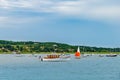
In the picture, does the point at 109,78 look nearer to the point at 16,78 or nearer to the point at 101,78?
the point at 101,78

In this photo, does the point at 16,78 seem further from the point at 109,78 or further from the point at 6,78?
the point at 109,78

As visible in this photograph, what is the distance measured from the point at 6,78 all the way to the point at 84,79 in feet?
63.1

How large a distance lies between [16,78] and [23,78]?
173 centimetres

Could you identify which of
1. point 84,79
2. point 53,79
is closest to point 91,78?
point 84,79

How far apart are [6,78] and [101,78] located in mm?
23420

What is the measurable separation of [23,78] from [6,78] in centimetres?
429

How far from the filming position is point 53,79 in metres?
99.6

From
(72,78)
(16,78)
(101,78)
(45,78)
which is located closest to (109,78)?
(101,78)

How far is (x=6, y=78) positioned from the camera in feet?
334

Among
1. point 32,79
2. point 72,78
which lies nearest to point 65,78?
point 72,78

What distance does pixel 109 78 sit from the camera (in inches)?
4028

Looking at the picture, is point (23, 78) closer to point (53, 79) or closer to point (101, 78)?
point (53, 79)

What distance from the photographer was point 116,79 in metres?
98.9

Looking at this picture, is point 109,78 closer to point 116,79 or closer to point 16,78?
point 116,79
